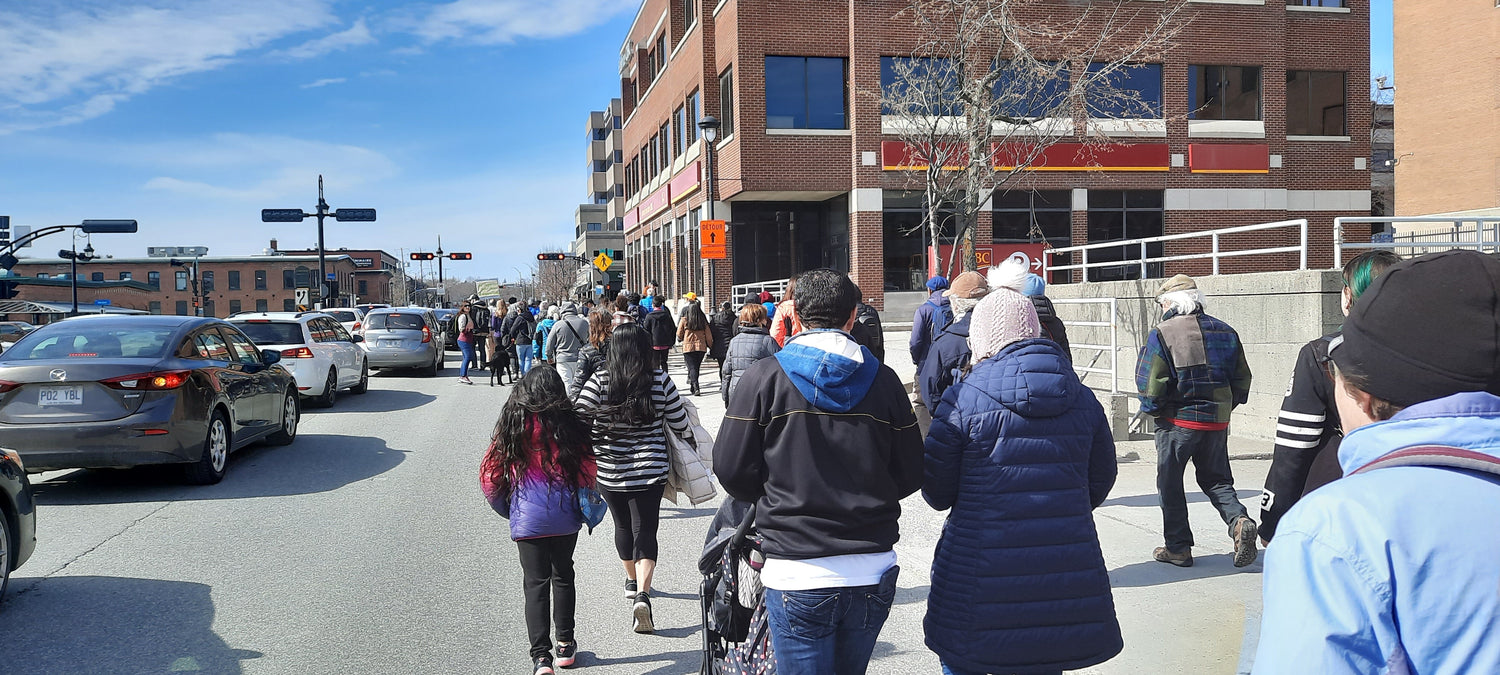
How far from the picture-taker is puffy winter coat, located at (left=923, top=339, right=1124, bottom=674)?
10.4 ft

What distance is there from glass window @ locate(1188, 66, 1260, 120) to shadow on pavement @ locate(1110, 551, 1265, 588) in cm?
2720

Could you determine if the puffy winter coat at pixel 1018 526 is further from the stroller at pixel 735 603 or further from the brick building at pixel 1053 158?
the brick building at pixel 1053 158

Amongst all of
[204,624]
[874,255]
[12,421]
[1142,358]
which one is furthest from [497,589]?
[874,255]

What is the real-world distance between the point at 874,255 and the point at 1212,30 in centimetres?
1262

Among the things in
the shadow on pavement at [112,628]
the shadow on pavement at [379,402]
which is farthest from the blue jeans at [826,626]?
the shadow on pavement at [379,402]

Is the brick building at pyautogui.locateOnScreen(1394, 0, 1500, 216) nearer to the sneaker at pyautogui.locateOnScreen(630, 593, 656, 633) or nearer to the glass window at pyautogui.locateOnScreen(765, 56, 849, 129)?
the glass window at pyautogui.locateOnScreen(765, 56, 849, 129)

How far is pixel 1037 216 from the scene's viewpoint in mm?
29969

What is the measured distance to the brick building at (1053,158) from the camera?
2859 cm

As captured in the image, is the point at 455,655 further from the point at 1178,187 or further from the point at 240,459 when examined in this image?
the point at 1178,187

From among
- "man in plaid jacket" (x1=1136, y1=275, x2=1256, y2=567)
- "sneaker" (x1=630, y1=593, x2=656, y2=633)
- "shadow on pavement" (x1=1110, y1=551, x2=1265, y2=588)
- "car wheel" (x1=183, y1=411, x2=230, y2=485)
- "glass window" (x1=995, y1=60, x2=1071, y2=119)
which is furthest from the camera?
"glass window" (x1=995, y1=60, x2=1071, y2=119)

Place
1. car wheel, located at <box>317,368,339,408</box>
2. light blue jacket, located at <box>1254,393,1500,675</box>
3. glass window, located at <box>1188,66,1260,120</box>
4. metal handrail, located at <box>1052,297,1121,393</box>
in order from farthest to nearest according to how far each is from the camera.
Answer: glass window, located at <box>1188,66,1260,120</box>, car wheel, located at <box>317,368,339,408</box>, metal handrail, located at <box>1052,297,1121,393</box>, light blue jacket, located at <box>1254,393,1500,675</box>

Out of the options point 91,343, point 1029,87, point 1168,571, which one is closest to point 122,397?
point 91,343

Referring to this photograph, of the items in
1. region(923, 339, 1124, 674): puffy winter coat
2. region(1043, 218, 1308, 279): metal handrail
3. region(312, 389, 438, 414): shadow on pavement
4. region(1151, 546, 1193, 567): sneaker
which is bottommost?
region(1151, 546, 1193, 567): sneaker

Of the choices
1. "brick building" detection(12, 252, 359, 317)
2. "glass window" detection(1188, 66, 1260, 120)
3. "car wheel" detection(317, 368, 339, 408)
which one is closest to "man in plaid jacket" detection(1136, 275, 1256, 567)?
"car wheel" detection(317, 368, 339, 408)
